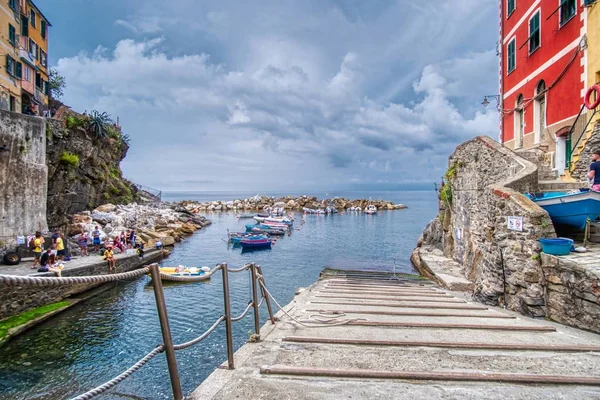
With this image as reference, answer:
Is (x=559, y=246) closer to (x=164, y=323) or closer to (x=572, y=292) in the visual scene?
(x=572, y=292)

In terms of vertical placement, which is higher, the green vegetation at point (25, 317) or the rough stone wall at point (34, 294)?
the rough stone wall at point (34, 294)

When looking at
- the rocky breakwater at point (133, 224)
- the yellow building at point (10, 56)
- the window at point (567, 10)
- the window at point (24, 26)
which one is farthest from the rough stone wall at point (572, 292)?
the window at point (24, 26)

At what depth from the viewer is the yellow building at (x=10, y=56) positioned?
24.4 m

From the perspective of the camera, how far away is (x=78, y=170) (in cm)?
3138

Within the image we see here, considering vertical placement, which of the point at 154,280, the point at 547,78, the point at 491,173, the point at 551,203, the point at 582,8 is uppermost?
the point at 582,8

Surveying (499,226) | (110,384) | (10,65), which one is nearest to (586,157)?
(499,226)

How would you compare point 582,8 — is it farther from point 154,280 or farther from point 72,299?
point 72,299

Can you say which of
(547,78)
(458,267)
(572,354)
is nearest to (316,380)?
(572,354)

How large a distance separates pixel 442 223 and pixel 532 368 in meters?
17.8

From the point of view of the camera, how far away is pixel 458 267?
53.1 feet

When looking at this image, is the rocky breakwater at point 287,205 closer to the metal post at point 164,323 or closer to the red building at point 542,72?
the red building at point 542,72

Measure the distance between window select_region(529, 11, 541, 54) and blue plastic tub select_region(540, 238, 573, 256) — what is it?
13302 mm

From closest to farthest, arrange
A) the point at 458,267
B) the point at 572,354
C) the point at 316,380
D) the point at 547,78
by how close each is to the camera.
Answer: the point at 316,380
the point at 572,354
the point at 547,78
the point at 458,267

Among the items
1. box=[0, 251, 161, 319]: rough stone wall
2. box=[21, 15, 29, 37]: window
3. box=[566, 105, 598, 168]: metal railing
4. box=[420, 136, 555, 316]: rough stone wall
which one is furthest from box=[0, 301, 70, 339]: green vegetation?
box=[21, 15, 29, 37]: window
